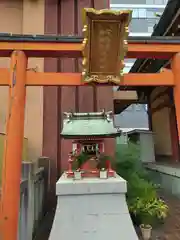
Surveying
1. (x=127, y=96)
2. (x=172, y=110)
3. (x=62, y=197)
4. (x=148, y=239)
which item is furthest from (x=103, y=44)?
(x=172, y=110)

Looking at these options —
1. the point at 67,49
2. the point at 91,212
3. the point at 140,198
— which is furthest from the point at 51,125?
the point at 91,212

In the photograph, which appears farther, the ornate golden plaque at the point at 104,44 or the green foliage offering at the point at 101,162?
the green foliage offering at the point at 101,162

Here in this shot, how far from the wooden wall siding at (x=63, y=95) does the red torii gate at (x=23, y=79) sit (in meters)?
2.68

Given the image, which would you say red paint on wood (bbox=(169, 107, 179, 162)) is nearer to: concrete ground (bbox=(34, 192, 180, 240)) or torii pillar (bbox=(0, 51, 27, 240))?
concrete ground (bbox=(34, 192, 180, 240))

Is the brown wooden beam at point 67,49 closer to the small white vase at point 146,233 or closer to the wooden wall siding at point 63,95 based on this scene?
the wooden wall siding at point 63,95

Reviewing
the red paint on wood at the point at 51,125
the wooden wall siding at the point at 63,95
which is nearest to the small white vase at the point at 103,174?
the wooden wall siding at the point at 63,95

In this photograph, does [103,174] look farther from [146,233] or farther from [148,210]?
[148,210]

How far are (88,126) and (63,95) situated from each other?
8.80ft

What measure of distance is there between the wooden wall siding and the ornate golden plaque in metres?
2.84

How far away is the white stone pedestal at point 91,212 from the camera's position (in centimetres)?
391

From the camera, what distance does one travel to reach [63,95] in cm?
705

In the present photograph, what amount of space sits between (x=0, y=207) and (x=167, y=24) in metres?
7.83

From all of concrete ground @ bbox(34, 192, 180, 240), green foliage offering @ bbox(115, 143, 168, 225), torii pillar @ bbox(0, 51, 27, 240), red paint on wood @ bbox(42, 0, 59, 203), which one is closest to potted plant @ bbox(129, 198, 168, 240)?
green foliage offering @ bbox(115, 143, 168, 225)

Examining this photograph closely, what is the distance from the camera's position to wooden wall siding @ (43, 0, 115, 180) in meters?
6.78
